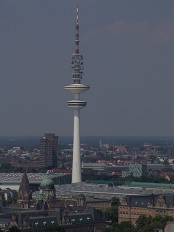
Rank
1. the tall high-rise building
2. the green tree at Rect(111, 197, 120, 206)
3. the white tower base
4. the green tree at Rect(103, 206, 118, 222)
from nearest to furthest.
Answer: the green tree at Rect(103, 206, 118, 222) → the green tree at Rect(111, 197, 120, 206) → the white tower base → the tall high-rise building

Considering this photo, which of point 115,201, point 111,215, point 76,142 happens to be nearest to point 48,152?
point 76,142

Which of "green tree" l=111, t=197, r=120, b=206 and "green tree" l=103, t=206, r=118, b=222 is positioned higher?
"green tree" l=111, t=197, r=120, b=206

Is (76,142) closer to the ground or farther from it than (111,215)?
farther from it

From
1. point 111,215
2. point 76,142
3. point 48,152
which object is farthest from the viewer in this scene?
point 48,152

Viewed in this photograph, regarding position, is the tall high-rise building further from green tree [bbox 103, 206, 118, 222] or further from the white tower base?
green tree [bbox 103, 206, 118, 222]

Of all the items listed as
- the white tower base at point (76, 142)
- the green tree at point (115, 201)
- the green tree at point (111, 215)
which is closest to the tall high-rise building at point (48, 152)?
the white tower base at point (76, 142)

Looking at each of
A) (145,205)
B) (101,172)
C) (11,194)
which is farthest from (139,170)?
(145,205)

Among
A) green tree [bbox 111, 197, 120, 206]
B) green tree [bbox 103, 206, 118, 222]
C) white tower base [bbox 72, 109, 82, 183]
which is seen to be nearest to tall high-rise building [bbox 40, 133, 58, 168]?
white tower base [bbox 72, 109, 82, 183]

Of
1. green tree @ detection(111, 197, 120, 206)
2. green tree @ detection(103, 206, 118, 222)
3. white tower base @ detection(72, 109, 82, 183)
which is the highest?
white tower base @ detection(72, 109, 82, 183)

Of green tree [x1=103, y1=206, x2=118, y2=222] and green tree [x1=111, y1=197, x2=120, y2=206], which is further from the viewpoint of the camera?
green tree [x1=111, y1=197, x2=120, y2=206]

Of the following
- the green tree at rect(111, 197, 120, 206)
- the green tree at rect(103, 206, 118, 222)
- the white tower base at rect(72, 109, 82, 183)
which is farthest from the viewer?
the white tower base at rect(72, 109, 82, 183)

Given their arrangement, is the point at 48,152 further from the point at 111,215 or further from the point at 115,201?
the point at 111,215

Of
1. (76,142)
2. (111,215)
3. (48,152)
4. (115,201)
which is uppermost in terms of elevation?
(48,152)
